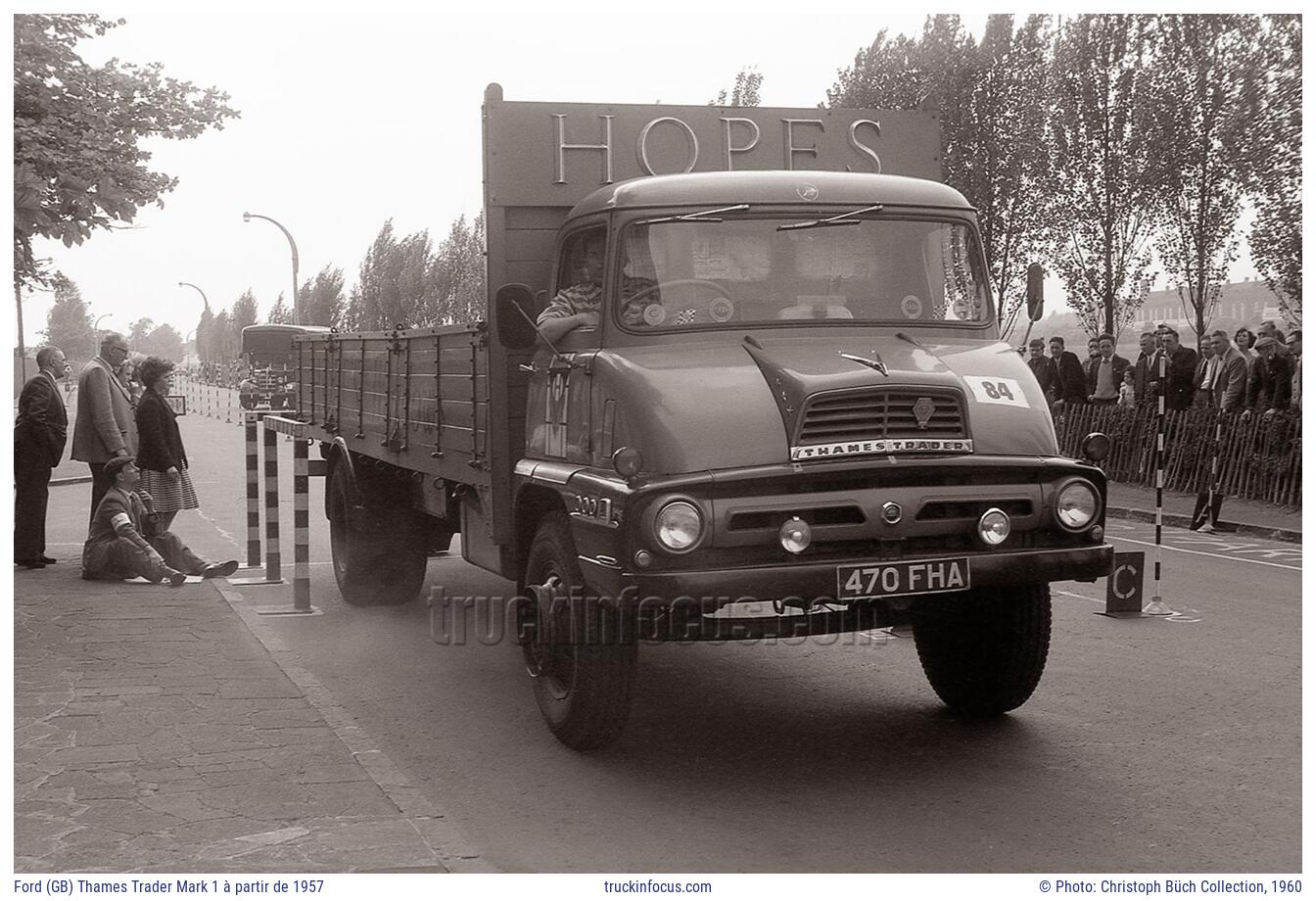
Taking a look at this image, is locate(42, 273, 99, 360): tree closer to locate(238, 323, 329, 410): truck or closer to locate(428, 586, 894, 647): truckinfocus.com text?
locate(238, 323, 329, 410): truck

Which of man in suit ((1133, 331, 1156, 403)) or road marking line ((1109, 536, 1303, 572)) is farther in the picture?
man in suit ((1133, 331, 1156, 403))

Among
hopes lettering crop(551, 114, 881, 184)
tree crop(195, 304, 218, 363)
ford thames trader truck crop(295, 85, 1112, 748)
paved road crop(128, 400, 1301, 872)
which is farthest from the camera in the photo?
tree crop(195, 304, 218, 363)

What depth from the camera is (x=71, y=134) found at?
1220 centimetres

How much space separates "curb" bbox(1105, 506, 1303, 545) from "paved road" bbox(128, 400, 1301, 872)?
18.5 feet

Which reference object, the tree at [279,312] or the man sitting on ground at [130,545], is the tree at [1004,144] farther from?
the tree at [279,312]

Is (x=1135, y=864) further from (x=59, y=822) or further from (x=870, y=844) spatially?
(x=59, y=822)

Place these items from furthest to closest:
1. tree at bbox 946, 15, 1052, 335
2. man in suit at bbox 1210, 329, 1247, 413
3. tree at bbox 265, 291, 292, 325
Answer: tree at bbox 265, 291, 292, 325, tree at bbox 946, 15, 1052, 335, man in suit at bbox 1210, 329, 1247, 413

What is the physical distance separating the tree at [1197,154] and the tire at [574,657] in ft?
58.3

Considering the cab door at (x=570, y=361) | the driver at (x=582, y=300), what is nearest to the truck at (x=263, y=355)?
the cab door at (x=570, y=361)

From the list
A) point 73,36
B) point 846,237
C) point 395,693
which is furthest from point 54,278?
point 846,237

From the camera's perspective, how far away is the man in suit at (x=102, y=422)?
1179cm

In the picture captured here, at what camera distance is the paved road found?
505 cm

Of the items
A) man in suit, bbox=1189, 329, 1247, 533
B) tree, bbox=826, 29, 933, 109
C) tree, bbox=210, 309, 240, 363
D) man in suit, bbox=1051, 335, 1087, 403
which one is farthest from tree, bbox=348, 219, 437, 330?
tree, bbox=210, 309, 240, 363

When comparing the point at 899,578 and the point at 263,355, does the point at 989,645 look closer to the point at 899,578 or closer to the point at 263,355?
the point at 899,578
